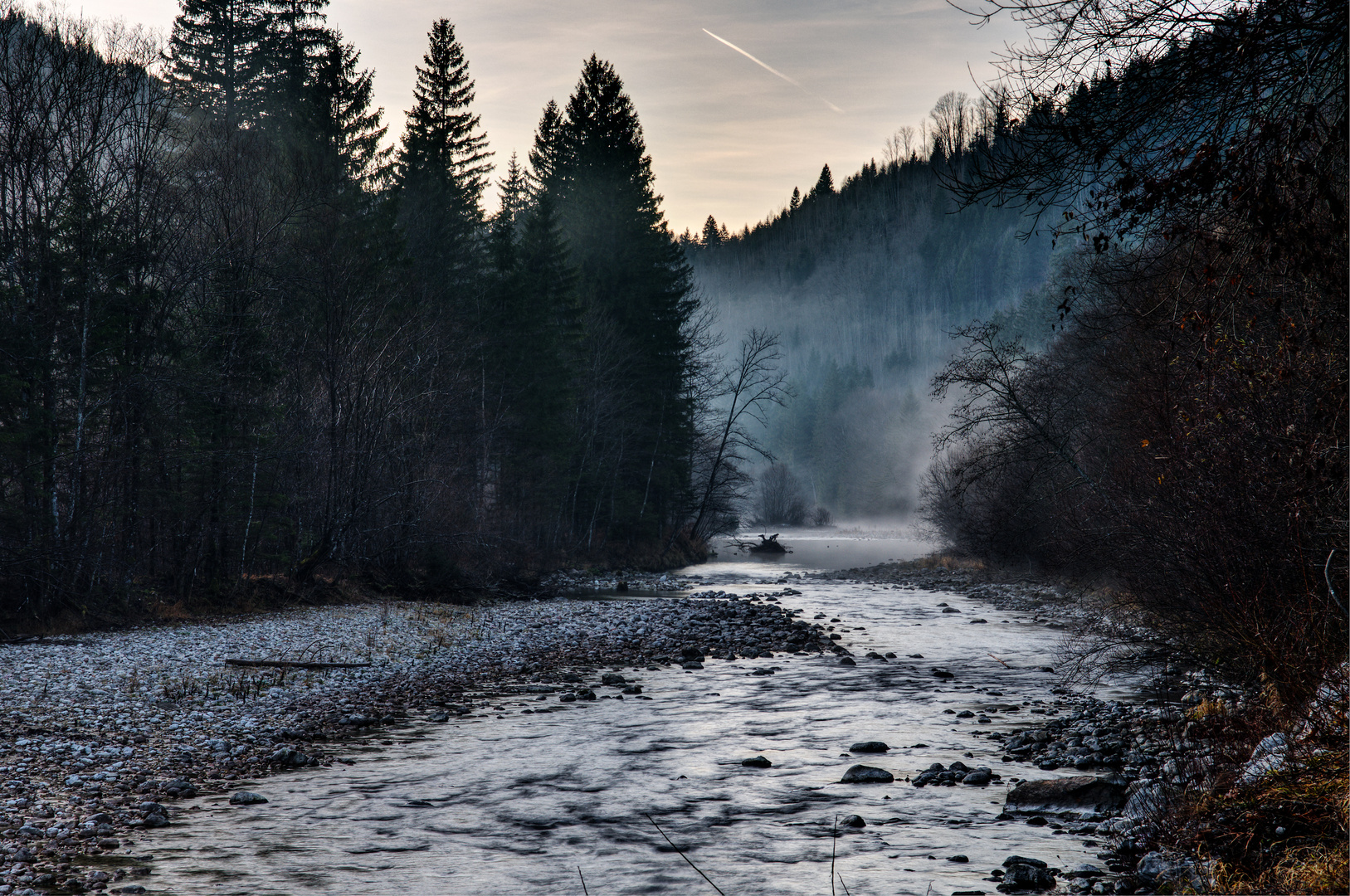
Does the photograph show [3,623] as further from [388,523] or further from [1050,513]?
[1050,513]

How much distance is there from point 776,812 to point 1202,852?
3731mm

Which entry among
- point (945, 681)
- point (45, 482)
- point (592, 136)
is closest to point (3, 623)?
point (45, 482)

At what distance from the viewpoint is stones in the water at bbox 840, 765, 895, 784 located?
932 centimetres

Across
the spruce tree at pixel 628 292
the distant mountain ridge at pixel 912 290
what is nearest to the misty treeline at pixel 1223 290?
the spruce tree at pixel 628 292

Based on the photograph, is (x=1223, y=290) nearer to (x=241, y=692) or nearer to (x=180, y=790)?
(x=180, y=790)

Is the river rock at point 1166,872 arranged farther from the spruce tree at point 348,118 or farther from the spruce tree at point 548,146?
the spruce tree at point 548,146

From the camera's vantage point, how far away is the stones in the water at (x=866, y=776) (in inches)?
367

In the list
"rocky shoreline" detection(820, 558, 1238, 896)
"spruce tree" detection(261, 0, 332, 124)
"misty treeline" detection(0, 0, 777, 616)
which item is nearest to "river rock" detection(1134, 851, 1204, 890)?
"rocky shoreline" detection(820, 558, 1238, 896)

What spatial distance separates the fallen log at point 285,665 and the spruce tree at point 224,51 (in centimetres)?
3141

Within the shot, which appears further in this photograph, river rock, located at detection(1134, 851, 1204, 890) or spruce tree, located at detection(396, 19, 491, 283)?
spruce tree, located at detection(396, 19, 491, 283)

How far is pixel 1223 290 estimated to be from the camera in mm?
6789

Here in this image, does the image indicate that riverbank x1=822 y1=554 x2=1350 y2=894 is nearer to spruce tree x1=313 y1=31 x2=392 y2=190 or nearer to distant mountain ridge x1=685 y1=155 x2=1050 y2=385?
spruce tree x1=313 y1=31 x2=392 y2=190

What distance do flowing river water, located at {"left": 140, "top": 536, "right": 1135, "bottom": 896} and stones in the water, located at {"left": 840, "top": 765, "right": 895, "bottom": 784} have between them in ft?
0.52

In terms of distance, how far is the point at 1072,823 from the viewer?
7.68 metres
